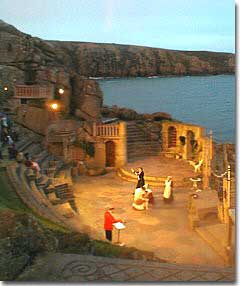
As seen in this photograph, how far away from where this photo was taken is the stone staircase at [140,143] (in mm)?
22359

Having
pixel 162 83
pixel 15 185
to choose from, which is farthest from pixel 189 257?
pixel 162 83

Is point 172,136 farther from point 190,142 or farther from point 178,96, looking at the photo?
point 178,96

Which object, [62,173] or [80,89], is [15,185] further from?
[80,89]

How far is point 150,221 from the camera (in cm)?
1303

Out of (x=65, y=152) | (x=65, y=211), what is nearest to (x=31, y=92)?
(x=65, y=152)

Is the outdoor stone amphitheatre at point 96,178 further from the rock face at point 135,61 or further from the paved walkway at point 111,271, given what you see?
the rock face at point 135,61

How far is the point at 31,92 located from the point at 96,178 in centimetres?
690

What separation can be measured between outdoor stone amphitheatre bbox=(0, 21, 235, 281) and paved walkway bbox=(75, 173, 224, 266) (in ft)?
0.11

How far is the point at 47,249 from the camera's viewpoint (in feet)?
19.7

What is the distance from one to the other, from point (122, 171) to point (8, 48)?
12.4 m

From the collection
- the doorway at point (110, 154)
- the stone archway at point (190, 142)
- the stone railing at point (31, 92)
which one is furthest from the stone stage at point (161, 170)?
the stone railing at point (31, 92)

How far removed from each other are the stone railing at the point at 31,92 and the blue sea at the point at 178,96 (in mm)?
17912

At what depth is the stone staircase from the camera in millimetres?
22359

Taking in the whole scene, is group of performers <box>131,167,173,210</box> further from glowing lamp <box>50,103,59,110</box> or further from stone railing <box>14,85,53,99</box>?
stone railing <box>14,85,53,99</box>
